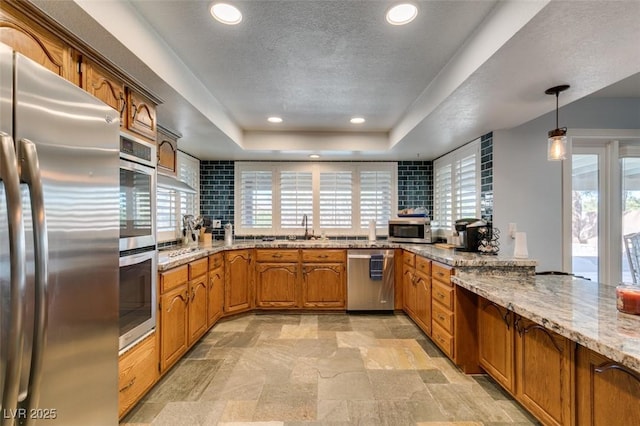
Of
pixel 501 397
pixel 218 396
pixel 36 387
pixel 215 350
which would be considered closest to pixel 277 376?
pixel 218 396

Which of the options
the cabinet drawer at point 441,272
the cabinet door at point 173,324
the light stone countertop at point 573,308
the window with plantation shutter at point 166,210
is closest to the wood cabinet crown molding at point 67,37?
the cabinet door at point 173,324

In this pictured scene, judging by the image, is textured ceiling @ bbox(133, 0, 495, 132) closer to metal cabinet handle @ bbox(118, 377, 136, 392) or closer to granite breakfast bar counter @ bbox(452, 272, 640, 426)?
granite breakfast bar counter @ bbox(452, 272, 640, 426)

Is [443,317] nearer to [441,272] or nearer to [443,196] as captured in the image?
[441,272]

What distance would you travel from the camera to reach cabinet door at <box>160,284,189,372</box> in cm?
222

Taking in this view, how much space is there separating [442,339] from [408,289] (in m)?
1.00

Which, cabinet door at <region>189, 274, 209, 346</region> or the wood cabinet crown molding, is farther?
cabinet door at <region>189, 274, 209, 346</region>

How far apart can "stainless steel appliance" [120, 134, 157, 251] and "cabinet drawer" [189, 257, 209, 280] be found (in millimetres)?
721

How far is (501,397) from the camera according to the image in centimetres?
209

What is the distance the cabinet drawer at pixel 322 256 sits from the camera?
389 cm

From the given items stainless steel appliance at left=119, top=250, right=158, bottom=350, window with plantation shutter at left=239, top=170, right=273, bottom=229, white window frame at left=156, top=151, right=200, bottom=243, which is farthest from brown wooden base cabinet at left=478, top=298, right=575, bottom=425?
white window frame at left=156, top=151, right=200, bottom=243

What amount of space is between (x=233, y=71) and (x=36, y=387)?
215 centimetres

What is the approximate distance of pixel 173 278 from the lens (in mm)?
2371

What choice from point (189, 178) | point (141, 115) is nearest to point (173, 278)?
point (141, 115)

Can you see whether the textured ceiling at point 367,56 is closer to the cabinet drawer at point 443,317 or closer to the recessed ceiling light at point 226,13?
the recessed ceiling light at point 226,13
